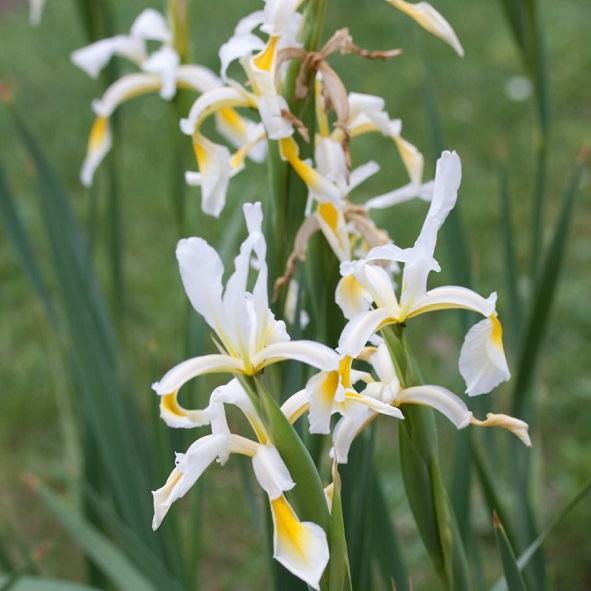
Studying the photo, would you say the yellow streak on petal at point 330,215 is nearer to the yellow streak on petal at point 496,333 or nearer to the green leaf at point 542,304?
the yellow streak on petal at point 496,333

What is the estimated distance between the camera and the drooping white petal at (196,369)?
2.25ft

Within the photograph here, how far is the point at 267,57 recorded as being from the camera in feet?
2.74

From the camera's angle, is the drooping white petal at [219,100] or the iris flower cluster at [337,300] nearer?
the iris flower cluster at [337,300]

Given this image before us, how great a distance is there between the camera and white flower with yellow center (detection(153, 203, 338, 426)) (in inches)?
26.9

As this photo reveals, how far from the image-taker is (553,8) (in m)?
4.21

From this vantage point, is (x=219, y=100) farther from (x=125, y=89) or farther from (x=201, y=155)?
(x=125, y=89)

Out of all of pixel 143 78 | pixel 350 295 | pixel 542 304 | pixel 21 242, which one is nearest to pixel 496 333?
pixel 350 295

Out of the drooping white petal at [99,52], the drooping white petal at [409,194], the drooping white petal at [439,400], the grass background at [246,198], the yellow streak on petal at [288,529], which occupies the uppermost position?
the drooping white petal at [99,52]

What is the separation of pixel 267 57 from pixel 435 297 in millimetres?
261

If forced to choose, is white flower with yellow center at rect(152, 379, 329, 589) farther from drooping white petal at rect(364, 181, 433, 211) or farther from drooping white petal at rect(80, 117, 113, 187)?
drooping white petal at rect(80, 117, 113, 187)

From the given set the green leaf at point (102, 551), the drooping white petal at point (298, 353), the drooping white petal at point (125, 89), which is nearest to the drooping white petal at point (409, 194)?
the drooping white petal at point (298, 353)

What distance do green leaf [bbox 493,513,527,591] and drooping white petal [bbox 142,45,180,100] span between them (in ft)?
2.21

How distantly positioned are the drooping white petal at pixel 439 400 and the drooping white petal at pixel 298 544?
0.41ft

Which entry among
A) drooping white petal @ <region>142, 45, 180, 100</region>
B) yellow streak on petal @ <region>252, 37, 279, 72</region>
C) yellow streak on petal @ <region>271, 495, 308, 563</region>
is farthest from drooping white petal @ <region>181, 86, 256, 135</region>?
yellow streak on petal @ <region>271, 495, 308, 563</region>
